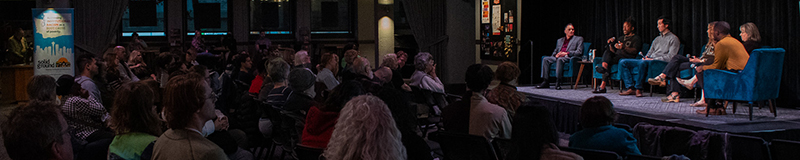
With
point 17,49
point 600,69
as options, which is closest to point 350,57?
point 600,69

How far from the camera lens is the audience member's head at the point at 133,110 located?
239cm

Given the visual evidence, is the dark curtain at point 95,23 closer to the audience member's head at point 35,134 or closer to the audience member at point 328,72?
the audience member at point 328,72

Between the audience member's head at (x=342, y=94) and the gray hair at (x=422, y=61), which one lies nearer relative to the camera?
the audience member's head at (x=342, y=94)

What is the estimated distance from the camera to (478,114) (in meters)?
3.47

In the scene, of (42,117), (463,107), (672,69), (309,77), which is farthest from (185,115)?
(672,69)

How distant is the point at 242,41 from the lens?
50.6ft

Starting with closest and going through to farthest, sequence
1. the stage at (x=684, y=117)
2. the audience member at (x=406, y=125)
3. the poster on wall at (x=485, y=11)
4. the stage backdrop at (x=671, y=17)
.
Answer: the audience member at (x=406, y=125) < the stage at (x=684, y=117) < the stage backdrop at (x=671, y=17) < the poster on wall at (x=485, y=11)

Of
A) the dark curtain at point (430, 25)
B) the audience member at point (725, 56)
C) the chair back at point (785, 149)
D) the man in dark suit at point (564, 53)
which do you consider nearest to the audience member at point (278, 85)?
the chair back at point (785, 149)

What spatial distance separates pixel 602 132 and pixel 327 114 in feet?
4.30

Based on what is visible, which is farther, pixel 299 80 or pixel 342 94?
pixel 299 80

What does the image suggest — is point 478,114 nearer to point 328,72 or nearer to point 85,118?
point 85,118

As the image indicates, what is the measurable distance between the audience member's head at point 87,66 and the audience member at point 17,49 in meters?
6.75

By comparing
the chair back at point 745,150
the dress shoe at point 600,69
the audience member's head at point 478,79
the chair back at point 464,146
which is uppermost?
the audience member's head at point 478,79

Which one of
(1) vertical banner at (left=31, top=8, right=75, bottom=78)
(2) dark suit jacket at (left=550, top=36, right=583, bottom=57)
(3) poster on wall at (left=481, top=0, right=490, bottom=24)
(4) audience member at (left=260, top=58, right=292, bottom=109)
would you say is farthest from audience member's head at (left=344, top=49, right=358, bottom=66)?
(3) poster on wall at (left=481, top=0, right=490, bottom=24)
